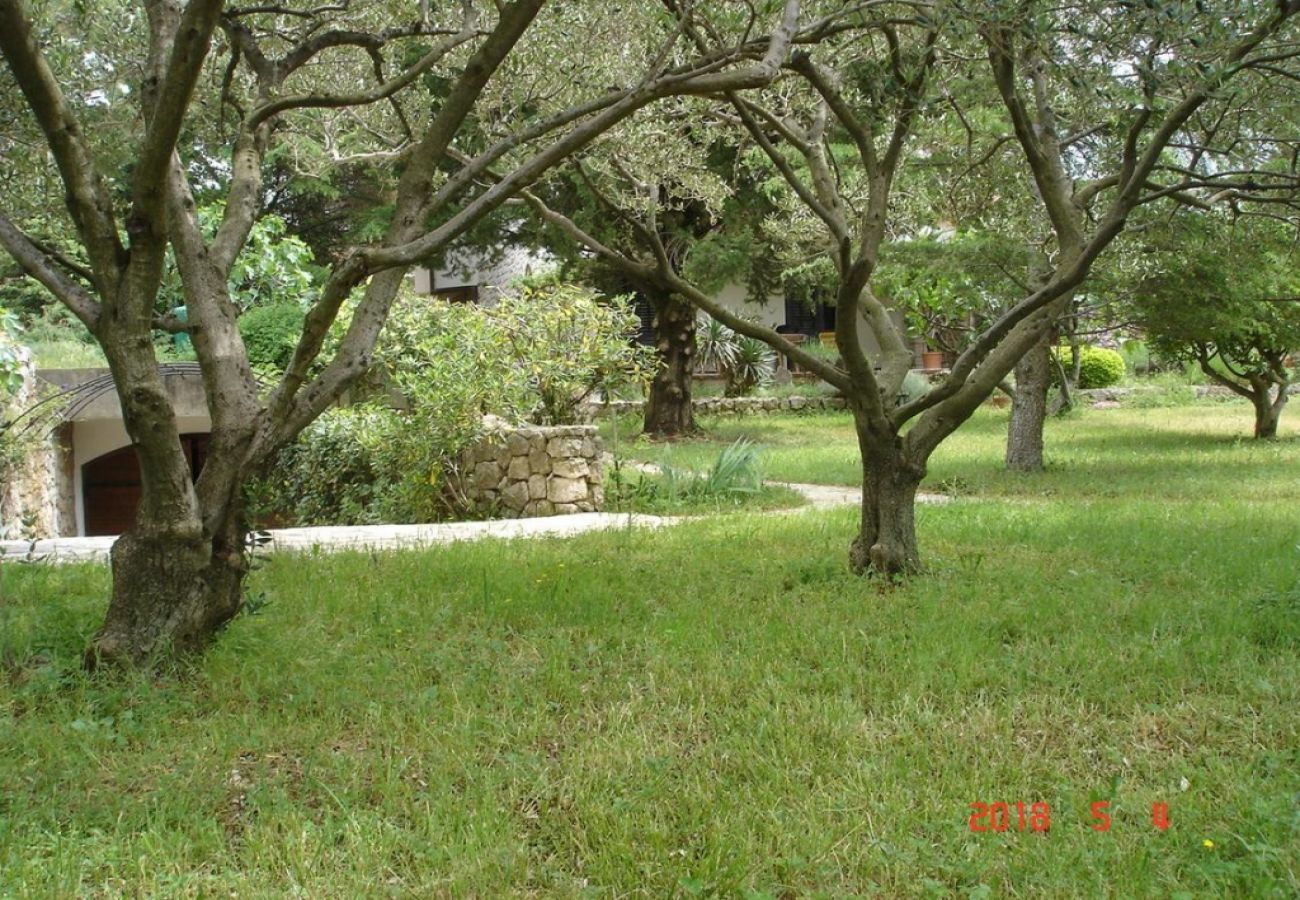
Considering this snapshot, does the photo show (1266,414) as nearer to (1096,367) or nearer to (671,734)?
(1096,367)

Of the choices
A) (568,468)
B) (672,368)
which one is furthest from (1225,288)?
(672,368)

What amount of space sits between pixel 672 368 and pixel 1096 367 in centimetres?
1214

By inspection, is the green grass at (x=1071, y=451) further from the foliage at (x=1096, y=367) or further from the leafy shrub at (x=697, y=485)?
the foliage at (x=1096, y=367)

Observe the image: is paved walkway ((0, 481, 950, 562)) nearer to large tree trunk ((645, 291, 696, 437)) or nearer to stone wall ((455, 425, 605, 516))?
stone wall ((455, 425, 605, 516))

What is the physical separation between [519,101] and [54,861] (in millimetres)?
6624

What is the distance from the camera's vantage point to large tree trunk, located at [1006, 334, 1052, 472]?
1209 centimetres

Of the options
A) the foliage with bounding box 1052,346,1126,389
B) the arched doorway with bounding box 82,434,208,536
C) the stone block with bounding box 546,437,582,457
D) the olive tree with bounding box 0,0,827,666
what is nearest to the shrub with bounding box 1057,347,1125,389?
the foliage with bounding box 1052,346,1126,389

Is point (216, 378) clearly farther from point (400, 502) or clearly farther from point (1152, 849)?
point (400, 502)

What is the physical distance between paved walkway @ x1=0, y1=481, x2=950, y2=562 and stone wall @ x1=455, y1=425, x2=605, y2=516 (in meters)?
0.32

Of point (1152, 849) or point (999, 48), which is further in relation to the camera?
point (999, 48)

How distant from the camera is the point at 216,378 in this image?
14.8ft

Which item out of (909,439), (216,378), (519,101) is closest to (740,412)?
(519,101)

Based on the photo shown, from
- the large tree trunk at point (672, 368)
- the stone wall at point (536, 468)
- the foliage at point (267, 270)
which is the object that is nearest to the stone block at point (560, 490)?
the stone wall at point (536, 468)
